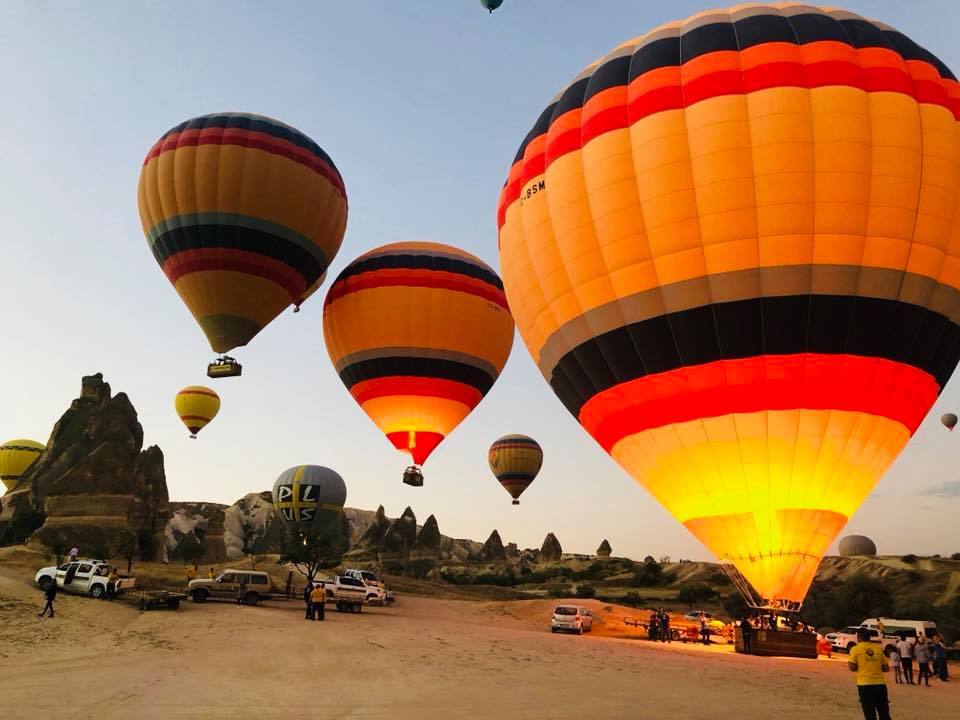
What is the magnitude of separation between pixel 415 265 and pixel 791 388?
70.1ft

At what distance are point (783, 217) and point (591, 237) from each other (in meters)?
4.27

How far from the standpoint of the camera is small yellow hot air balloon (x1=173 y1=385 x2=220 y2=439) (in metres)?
64.4

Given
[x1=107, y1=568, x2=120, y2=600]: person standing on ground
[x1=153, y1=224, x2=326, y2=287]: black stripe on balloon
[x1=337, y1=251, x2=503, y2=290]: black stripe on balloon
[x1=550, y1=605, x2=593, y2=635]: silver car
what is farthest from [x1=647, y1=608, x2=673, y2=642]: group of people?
[x1=153, y1=224, x2=326, y2=287]: black stripe on balloon

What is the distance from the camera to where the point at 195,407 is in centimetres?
6444

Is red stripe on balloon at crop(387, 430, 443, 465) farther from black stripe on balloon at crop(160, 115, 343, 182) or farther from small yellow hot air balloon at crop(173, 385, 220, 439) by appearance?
small yellow hot air balloon at crop(173, 385, 220, 439)

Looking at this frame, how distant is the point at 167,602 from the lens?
23.7 metres

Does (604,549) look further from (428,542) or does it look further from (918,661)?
(918,661)

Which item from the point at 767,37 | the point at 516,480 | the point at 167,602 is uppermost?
the point at 767,37

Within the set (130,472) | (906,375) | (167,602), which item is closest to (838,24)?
(906,375)

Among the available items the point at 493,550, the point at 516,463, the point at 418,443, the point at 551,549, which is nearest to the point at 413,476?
the point at 418,443

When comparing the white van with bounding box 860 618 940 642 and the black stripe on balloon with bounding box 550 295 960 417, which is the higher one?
the black stripe on balloon with bounding box 550 295 960 417

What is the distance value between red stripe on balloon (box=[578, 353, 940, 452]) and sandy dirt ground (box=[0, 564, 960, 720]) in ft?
18.6

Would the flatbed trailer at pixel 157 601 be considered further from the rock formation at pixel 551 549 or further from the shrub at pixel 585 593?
the rock formation at pixel 551 549

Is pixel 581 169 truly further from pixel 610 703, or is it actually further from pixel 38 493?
pixel 38 493
